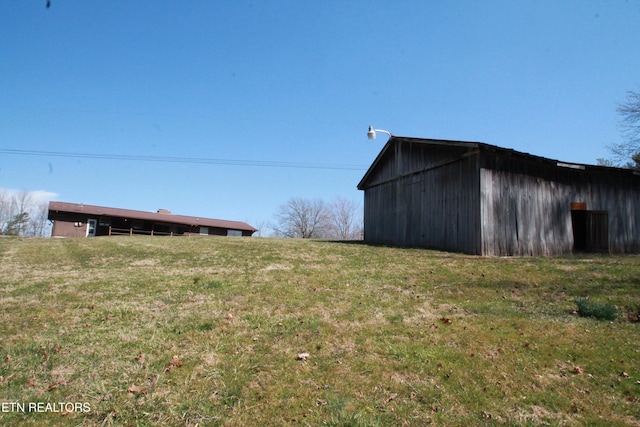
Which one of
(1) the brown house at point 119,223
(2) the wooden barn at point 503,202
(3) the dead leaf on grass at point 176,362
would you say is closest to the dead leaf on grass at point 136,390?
(3) the dead leaf on grass at point 176,362

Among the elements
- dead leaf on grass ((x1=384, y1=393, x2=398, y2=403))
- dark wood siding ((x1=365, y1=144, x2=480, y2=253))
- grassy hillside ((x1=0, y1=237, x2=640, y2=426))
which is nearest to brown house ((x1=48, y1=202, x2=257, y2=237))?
dark wood siding ((x1=365, y1=144, x2=480, y2=253))

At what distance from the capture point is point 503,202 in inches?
511

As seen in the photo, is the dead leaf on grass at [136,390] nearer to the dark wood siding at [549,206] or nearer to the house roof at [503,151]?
the dark wood siding at [549,206]

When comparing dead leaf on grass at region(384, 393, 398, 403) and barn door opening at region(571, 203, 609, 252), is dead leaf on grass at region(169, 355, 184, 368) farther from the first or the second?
barn door opening at region(571, 203, 609, 252)

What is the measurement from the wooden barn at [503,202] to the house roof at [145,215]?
27.3 meters

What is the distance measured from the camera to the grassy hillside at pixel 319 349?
11.2ft

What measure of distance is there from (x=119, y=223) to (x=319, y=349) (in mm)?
36658

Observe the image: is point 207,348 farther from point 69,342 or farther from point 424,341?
point 424,341

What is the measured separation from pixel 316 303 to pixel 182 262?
6065 millimetres

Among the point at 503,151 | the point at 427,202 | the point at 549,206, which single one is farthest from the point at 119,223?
the point at 549,206

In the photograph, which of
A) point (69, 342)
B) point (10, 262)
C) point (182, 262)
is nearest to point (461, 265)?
point (182, 262)

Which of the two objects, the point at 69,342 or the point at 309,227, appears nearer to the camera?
the point at 69,342

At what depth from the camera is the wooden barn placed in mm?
12789

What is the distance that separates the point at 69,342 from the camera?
4871 mm
